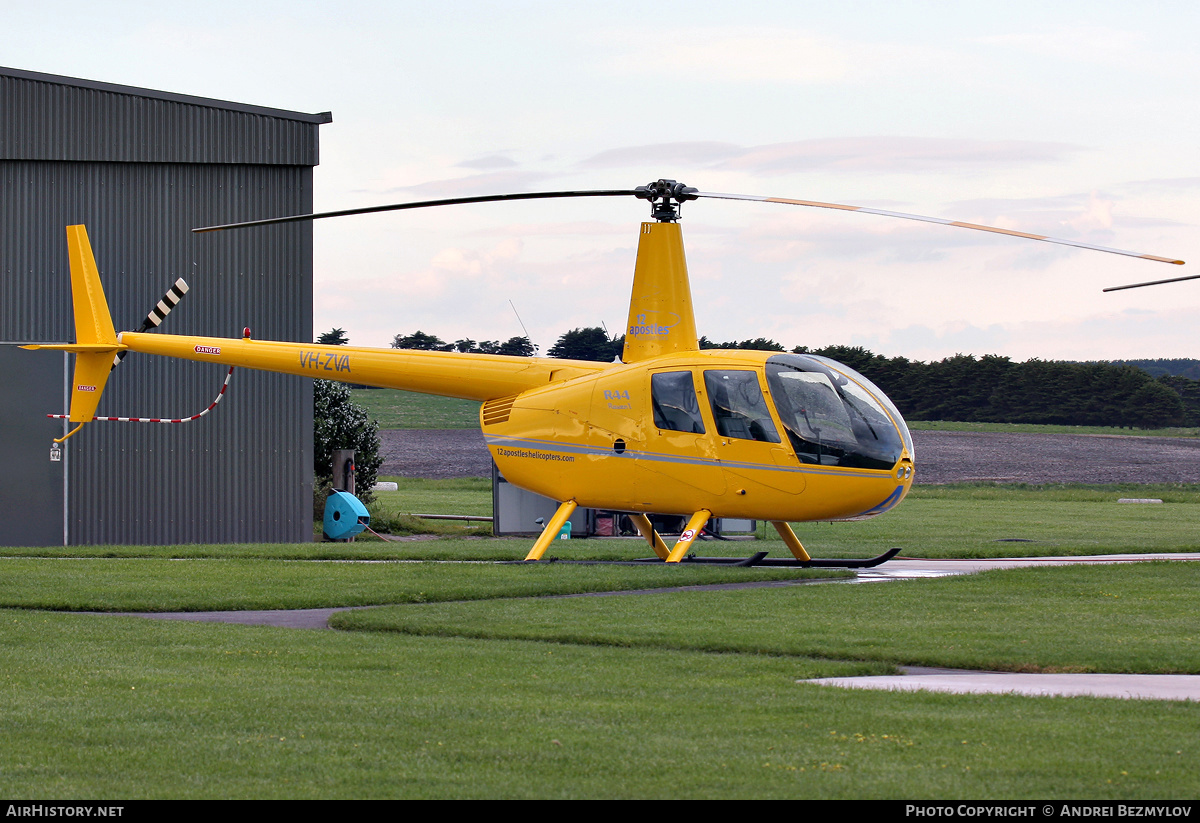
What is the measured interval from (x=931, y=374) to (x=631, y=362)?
73.5 metres

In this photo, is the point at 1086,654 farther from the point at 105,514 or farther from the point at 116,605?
the point at 105,514

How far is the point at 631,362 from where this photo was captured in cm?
1652

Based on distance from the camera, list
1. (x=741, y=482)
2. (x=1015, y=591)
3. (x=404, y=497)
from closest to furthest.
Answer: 1. (x=1015, y=591)
2. (x=741, y=482)
3. (x=404, y=497)

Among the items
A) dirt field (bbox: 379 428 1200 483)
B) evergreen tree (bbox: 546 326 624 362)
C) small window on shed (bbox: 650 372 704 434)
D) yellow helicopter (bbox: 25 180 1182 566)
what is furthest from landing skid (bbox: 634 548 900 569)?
dirt field (bbox: 379 428 1200 483)

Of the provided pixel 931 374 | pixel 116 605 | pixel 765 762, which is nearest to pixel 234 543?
pixel 116 605

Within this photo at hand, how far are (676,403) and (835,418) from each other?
194 cm

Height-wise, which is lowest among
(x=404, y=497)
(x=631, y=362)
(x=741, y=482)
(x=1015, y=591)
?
(x=404, y=497)

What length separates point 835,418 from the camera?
14.8 m

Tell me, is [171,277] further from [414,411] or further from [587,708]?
[414,411]

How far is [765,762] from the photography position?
619 cm

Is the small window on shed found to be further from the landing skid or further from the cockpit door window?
the landing skid
